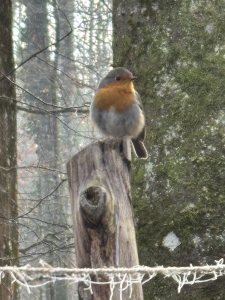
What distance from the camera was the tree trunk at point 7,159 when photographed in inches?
181

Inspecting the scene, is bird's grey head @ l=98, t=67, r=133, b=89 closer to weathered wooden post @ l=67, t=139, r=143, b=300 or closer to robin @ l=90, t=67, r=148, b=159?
robin @ l=90, t=67, r=148, b=159

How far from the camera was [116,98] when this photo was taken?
3277 millimetres

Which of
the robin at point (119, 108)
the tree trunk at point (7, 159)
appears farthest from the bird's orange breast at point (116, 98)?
the tree trunk at point (7, 159)

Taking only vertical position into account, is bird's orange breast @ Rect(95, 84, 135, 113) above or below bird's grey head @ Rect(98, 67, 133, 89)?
below

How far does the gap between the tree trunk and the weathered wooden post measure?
2.80 meters

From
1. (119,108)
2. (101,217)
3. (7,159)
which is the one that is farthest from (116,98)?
(7,159)

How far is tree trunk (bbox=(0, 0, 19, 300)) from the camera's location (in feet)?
15.1

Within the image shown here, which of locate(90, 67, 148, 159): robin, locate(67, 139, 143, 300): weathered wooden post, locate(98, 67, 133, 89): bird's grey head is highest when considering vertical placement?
locate(98, 67, 133, 89): bird's grey head

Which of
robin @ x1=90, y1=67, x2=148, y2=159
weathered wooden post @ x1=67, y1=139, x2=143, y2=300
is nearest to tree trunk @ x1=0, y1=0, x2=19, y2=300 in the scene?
robin @ x1=90, y1=67, x2=148, y2=159

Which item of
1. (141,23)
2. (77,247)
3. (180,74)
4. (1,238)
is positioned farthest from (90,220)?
(1,238)

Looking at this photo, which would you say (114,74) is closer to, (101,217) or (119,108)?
(119,108)

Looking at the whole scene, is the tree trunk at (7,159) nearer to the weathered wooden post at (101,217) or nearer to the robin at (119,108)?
the robin at (119,108)

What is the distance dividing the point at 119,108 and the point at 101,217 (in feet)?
5.80

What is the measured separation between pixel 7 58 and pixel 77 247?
3910mm
